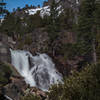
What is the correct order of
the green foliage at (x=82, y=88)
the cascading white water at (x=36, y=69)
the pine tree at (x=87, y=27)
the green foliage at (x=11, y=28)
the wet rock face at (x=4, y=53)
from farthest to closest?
the green foliage at (x=11, y=28) < the pine tree at (x=87, y=27) < the wet rock face at (x=4, y=53) < the cascading white water at (x=36, y=69) < the green foliage at (x=82, y=88)

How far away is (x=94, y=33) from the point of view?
30.7 m

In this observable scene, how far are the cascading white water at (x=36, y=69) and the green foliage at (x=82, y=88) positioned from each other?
22.0 meters

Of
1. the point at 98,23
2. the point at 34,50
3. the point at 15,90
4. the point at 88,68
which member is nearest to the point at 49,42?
the point at 34,50

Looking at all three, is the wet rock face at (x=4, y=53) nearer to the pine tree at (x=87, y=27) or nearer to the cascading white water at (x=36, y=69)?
the cascading white water at (x=36, y=69)

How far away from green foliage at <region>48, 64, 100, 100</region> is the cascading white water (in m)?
22.0

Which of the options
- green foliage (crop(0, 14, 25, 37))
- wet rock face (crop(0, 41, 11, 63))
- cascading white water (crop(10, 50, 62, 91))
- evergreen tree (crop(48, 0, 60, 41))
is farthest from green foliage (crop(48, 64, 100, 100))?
green foliage (crop(0, 14, 25, 37))

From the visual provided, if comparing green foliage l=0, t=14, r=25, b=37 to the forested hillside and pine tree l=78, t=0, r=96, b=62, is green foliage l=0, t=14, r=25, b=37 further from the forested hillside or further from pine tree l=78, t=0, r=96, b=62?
pine tree l=78, t=0, r=96, b=62

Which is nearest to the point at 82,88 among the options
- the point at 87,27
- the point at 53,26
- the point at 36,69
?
the point at 36,69

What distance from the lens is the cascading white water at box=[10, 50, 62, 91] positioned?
2966 centimetres

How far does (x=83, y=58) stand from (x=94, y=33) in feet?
24.9

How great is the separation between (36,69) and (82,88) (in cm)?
2591

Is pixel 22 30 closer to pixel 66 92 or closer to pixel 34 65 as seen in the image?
pixel 34 65

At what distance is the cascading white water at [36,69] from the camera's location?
29.7 metres

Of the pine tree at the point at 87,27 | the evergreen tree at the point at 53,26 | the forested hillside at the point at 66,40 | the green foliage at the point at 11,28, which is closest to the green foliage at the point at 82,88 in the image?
the forested hillside at the point at 66,40
